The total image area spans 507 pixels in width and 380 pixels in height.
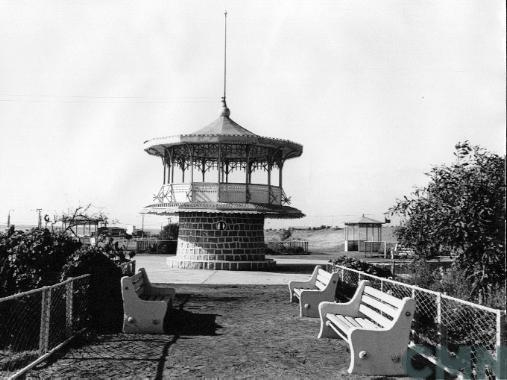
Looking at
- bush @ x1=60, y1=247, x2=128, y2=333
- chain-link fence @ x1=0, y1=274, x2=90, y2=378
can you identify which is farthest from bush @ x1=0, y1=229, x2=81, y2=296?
chain-link fence @ x1=0, y1=274, x2=90, y2=378

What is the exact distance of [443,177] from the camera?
28.9ft

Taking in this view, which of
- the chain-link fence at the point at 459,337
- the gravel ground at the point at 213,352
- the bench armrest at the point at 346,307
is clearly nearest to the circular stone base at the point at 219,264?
the gravel ground at the point at 213,352

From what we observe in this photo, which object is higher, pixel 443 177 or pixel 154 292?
pixel 443 177

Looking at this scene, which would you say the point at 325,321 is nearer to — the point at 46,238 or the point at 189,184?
the point at 46,238

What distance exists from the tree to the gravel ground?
235 centimetres

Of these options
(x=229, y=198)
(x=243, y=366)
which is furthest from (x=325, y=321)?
(x=229, y=198)

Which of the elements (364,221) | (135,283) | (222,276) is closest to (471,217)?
(135,283)

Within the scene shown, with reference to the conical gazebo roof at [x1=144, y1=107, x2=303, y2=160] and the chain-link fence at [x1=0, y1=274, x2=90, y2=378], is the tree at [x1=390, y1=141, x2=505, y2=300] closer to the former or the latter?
the chain-link fence at [x1=0, y1=274, x2=90, y2=378]

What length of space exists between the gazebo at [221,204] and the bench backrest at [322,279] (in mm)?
10461

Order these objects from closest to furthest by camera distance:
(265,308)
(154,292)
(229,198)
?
(154,292)
(265,308)
(229,198)

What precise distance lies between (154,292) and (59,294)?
294 centimetres

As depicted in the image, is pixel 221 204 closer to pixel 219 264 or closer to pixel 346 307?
pixel 219 264

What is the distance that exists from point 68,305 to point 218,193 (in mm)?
14827

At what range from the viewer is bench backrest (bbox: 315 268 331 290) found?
37.3 ft
